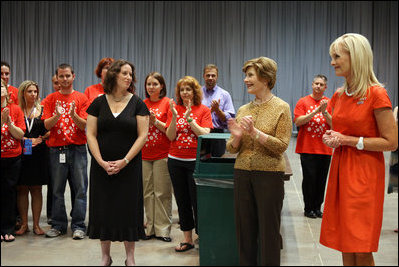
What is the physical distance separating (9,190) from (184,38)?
7.80 meters

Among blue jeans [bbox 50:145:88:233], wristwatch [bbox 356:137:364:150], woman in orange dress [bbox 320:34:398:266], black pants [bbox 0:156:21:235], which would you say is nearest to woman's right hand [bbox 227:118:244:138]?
woman in orange dress [bbox 320:34:398:266]

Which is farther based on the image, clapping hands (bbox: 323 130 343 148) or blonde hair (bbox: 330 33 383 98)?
clapping hands (bbox: 323 130 343 148)

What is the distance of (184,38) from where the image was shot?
11.1 metres

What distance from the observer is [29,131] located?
4188 millimetres

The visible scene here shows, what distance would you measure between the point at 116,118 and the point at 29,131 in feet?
5.10

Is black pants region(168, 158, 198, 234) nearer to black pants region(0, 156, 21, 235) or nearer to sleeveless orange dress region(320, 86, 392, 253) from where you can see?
black pants region(0, 156, 21, 235)

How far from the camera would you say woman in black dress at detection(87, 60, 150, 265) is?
9.80 feet

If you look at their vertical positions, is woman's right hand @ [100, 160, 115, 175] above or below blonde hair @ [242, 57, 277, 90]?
below

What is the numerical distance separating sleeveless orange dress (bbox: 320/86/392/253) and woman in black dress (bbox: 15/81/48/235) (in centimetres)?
281

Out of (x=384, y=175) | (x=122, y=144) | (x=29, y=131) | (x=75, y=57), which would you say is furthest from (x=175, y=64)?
(x=384, y=175)

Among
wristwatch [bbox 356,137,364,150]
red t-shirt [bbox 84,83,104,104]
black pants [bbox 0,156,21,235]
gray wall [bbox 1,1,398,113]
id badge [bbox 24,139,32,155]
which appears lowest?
black pants [bbox 0,156,21,235]

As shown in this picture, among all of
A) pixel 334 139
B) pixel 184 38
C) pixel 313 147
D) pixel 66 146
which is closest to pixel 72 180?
pixel 66 146

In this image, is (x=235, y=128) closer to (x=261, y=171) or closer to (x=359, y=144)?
(x=261, y=171)

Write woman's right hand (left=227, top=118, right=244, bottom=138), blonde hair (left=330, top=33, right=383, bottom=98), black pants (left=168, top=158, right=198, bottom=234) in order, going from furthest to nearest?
1. black pants (left=168, top=158, right=198, bottom=234)
2. woman's right hand (left=227, top=118, right=244, bottom=138)
3. blonde hair (left=330, top=33, right=383, bottom=98)
